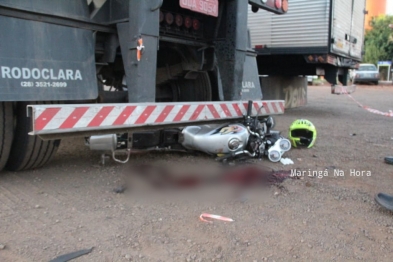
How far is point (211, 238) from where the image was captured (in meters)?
2.79

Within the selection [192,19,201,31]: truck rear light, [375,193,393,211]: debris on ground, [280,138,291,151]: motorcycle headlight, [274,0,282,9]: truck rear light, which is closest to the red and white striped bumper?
[280,138,291,151]: motorcycle headlight

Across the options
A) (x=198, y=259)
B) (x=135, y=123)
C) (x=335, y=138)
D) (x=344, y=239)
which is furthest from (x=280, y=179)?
(x=335, y=138)

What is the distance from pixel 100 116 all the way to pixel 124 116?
0.23 metres

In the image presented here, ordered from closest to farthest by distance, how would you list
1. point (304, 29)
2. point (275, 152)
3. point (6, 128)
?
point (6, 128) → point (275, 152) → point (304, 29)

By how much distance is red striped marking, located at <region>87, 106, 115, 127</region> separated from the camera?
331cm

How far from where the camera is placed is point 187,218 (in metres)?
3.14

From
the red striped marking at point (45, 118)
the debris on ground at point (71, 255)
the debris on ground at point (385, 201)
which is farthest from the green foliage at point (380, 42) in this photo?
the debris on ground at point (71, 255)

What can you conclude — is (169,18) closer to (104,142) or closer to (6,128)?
(104,142)

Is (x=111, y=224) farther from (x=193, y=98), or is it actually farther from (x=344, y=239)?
Answer: (x=193, y=98)

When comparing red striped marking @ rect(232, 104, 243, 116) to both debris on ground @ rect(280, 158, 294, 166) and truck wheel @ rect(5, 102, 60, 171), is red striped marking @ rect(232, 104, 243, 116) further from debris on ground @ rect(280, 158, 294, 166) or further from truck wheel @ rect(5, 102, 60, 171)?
truck wheel @ rect(5, 102, 60, 171)

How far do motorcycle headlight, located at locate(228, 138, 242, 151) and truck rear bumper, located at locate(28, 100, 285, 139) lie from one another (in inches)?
10.5

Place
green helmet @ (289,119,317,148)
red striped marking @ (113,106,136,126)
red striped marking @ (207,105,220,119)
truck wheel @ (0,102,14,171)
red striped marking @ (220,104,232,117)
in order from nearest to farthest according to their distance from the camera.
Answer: red striped marking @ (113,106,136,126)
truck wheel @ (0,102,14,171)
red striped marking @ (207,105,220,119)
red striped marking @ (220,104,232,117)
green helmet @ (289,119,317,148)

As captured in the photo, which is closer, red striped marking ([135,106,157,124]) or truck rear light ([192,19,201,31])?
red striped marking ([135,106,157,124])

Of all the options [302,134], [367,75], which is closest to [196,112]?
[302,134]
